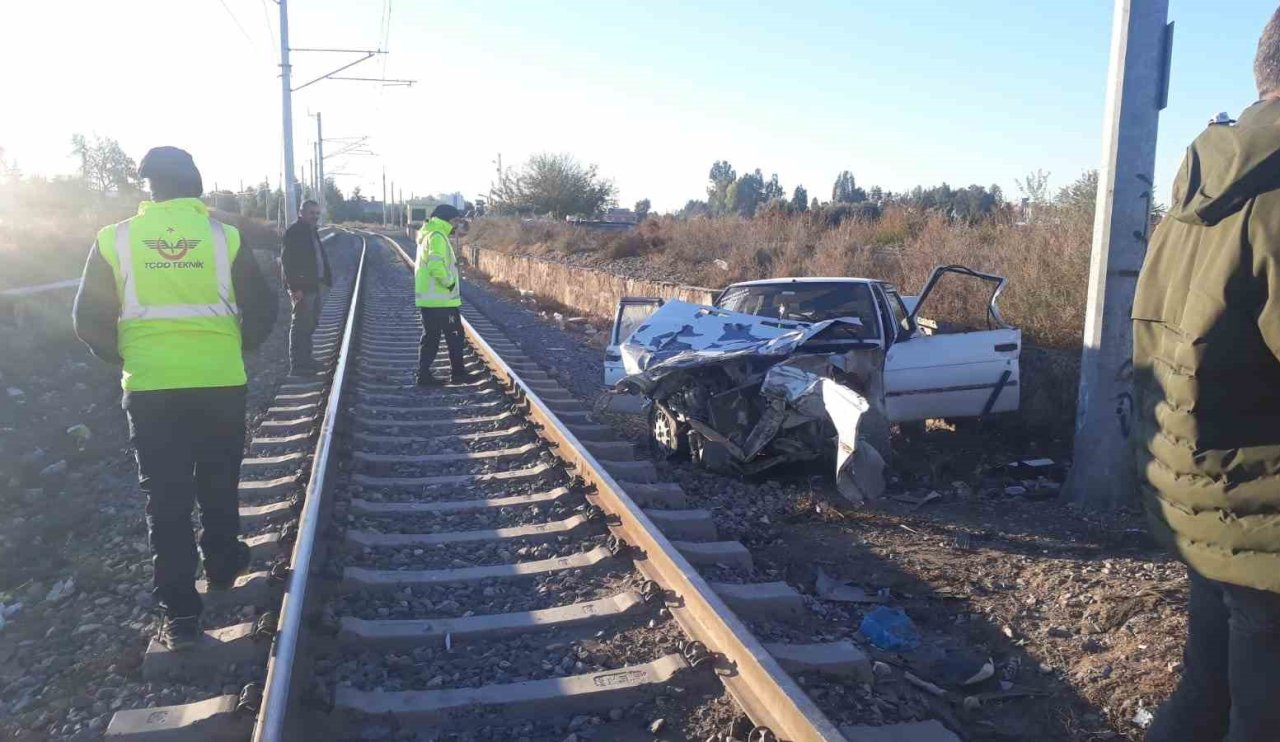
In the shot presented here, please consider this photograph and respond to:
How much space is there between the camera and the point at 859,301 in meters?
7.87

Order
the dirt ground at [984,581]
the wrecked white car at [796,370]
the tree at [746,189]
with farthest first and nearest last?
the tree at [746,189]
the wrecked white car at [796,370]
the dirt ground at [984,581]

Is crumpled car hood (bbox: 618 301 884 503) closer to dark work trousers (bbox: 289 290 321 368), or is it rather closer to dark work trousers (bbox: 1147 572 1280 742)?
dark work trousers (bbox: 1147 572 1280 742)

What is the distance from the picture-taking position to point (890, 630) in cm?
429

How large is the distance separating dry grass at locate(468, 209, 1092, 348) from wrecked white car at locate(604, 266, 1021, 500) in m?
2.30

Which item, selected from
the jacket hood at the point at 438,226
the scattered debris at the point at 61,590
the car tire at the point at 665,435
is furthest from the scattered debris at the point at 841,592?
the jacket hood at the point at 438,226

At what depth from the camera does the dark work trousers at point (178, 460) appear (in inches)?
154

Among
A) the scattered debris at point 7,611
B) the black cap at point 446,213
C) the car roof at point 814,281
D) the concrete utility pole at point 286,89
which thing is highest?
the concrete utility pole at point 286,89

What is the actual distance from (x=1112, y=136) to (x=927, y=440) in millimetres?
3110

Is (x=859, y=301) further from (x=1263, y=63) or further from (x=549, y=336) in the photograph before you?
(x=549, y=336)

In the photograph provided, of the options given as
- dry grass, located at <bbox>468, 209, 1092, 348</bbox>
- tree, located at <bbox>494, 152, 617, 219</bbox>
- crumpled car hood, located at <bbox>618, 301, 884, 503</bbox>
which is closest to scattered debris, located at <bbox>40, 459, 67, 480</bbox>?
crumpled car hood, located at <bbox>618, 301, 884, 503</bbox>

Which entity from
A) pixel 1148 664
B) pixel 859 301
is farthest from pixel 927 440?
pixel 1148 664

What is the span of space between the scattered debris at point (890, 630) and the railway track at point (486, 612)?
379 millimetres

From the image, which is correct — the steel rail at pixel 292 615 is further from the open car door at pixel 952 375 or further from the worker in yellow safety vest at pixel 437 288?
the open car door at pixel 952 375

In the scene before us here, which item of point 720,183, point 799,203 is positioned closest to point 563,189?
point 799,203
